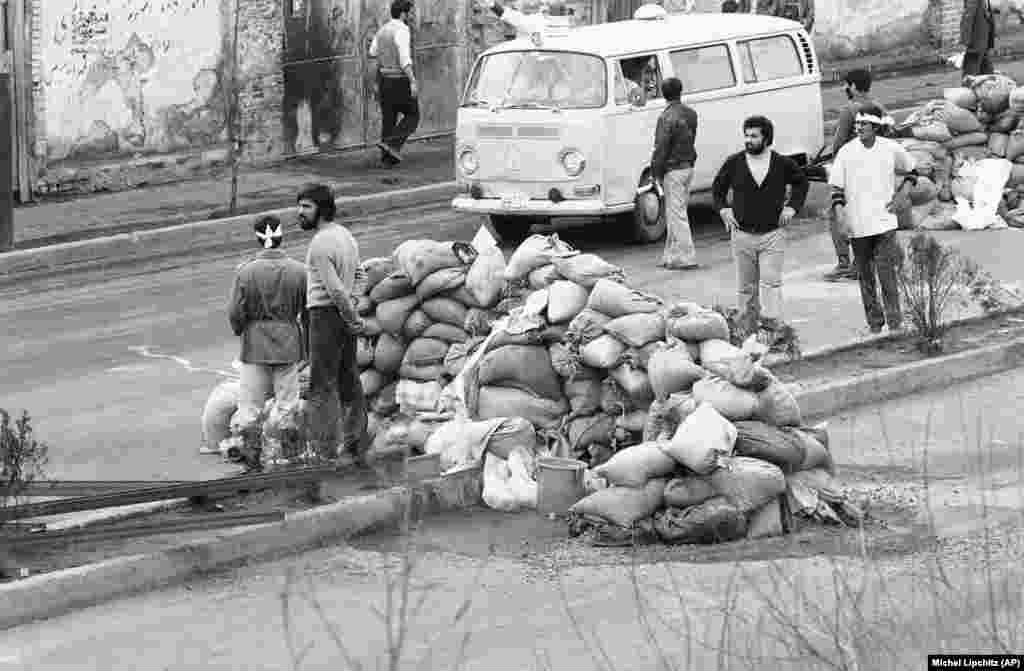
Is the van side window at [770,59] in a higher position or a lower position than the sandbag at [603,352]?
higher

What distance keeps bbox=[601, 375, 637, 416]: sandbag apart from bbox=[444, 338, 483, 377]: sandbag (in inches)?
43.5

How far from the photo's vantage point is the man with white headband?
1215 centimetres

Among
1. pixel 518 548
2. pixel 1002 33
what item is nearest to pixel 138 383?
pixel 518 548

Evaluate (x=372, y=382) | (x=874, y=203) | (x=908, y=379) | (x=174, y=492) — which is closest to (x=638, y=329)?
(x=372, y=382)

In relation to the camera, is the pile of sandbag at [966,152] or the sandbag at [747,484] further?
the pile of sandbag at [966,152]

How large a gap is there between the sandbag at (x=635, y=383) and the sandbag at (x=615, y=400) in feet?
0.10

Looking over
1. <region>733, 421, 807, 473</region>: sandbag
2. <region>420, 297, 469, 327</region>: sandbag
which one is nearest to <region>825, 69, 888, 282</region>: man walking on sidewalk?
<region>420, 297, 469, 327</region>: sandbag

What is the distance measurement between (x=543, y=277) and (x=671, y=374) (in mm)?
1513

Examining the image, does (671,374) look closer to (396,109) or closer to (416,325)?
(416,325)

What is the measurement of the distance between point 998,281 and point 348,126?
37.4ft

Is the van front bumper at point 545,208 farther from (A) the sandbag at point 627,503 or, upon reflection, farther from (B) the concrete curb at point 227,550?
(A) the sandbag at point 627,503

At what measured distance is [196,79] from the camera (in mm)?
24641

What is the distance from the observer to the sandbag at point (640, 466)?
34.8ft

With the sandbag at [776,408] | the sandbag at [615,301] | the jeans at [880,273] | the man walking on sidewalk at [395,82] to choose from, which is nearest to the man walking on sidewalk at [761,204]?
the jeans at [880,273]
